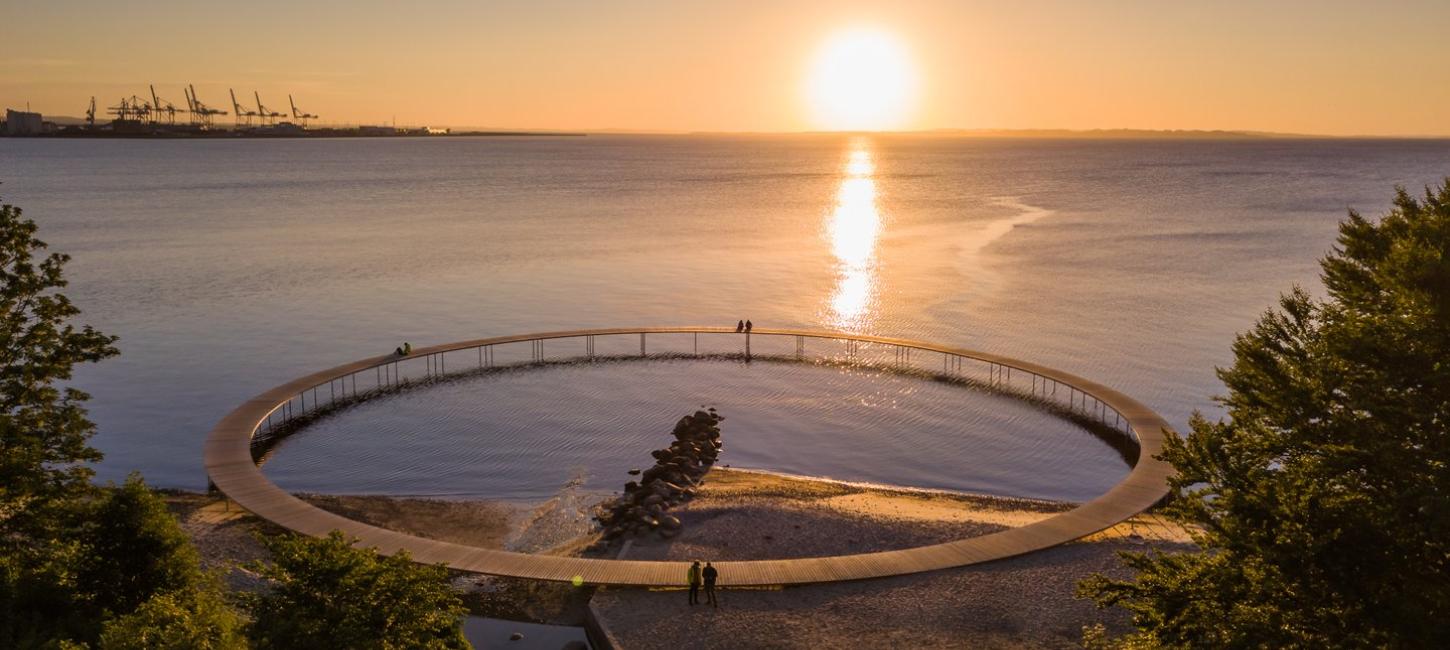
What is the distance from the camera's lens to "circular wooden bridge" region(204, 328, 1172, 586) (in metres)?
22.5

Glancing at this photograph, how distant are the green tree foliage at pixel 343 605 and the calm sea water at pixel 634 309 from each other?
20020 millimetres

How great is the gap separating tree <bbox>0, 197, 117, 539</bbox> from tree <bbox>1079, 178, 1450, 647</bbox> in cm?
1987

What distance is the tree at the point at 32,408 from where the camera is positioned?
17.3 meters

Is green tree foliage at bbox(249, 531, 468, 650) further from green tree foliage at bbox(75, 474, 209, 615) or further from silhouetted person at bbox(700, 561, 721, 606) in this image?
silhouetted person at bbox(700, 561, 721, 606)

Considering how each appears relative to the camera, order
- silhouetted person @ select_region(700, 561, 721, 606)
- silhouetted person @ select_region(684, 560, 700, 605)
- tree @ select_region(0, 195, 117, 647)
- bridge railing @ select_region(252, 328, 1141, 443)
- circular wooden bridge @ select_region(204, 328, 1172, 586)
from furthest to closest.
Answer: bridge railing @ select_region(252, 328, 1141, 443), circular wooden bridge @ select_region(204, 328, 1172, 586), silhouetted person @ select_region(684, 560, 700, 605), silhouetted person @ select_region(700, 561, 721, 606), tree @ select_region(0, 195, 117, 647)

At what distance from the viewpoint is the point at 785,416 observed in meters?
42.6

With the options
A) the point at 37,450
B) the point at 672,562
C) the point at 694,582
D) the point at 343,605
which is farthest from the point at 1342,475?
the point at 37,450

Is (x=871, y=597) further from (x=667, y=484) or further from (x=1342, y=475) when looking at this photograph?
(x=667, y=484)

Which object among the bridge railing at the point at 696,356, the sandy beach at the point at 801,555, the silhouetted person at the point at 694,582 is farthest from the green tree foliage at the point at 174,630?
the bridge railing at the point at 696,356

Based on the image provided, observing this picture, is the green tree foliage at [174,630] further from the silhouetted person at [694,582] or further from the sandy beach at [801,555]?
the silhouetted person at [694,582]

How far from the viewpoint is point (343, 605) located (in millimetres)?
13242

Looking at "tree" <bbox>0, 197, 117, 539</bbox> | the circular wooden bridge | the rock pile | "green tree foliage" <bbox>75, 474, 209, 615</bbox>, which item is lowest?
the rock pile

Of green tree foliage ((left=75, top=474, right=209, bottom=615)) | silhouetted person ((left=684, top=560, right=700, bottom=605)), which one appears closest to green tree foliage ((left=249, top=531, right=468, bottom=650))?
green tree foliage ((left=75, top=474, right=209, bottom=615))

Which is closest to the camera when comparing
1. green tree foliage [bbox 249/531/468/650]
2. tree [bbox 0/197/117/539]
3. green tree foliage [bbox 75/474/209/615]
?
green tree foliage [bbox 249/531/468/650]
